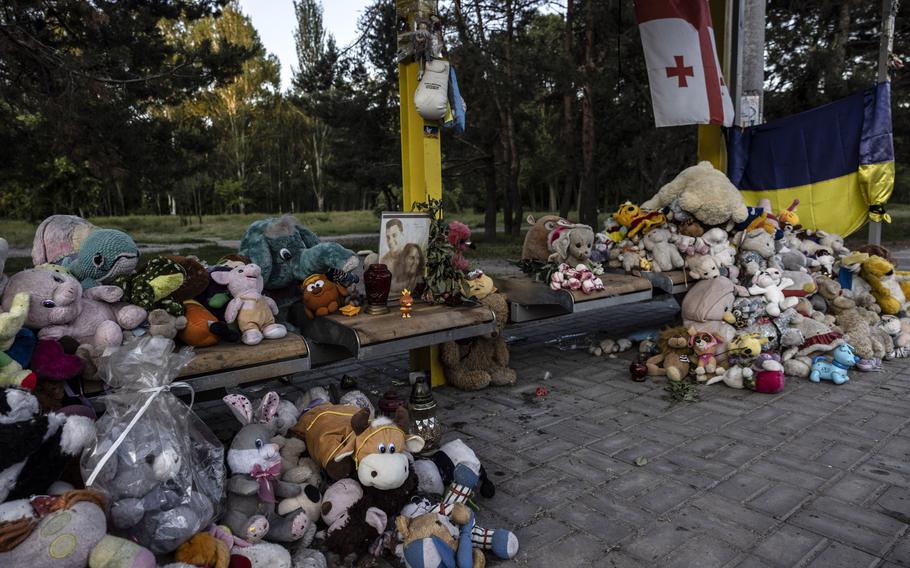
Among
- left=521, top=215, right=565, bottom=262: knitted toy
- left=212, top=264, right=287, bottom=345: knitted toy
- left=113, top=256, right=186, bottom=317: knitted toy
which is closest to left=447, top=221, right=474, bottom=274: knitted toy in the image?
left=521, top=215, right=565, bottom=262: knitted toy

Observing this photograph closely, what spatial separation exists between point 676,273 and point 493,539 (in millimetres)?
3730

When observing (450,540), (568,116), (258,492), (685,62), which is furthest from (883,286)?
(568,116)

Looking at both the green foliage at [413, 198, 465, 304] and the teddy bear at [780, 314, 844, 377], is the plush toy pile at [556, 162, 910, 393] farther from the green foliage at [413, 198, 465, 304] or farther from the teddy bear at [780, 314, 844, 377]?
the green foliage at [413, 198, 465, 304]

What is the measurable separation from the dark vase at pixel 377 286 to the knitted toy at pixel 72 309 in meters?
1.35

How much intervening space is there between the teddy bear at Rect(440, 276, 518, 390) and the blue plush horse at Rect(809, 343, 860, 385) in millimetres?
2440

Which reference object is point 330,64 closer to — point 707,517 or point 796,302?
point 796,302

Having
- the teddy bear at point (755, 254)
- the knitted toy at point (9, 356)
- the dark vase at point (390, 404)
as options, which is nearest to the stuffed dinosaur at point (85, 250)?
the knitted toy at point (9, 356)

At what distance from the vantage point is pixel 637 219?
580cm

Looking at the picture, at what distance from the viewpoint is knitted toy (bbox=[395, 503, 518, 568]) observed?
93.4 inches

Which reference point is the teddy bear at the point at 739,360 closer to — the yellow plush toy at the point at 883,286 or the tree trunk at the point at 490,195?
the yellow plush toy at the point at 883,286

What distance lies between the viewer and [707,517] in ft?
9.20

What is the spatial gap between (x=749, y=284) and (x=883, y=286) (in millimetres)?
1355

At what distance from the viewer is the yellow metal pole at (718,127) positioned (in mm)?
6961

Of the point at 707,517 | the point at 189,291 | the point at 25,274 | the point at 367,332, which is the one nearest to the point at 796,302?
the point at 707,517
